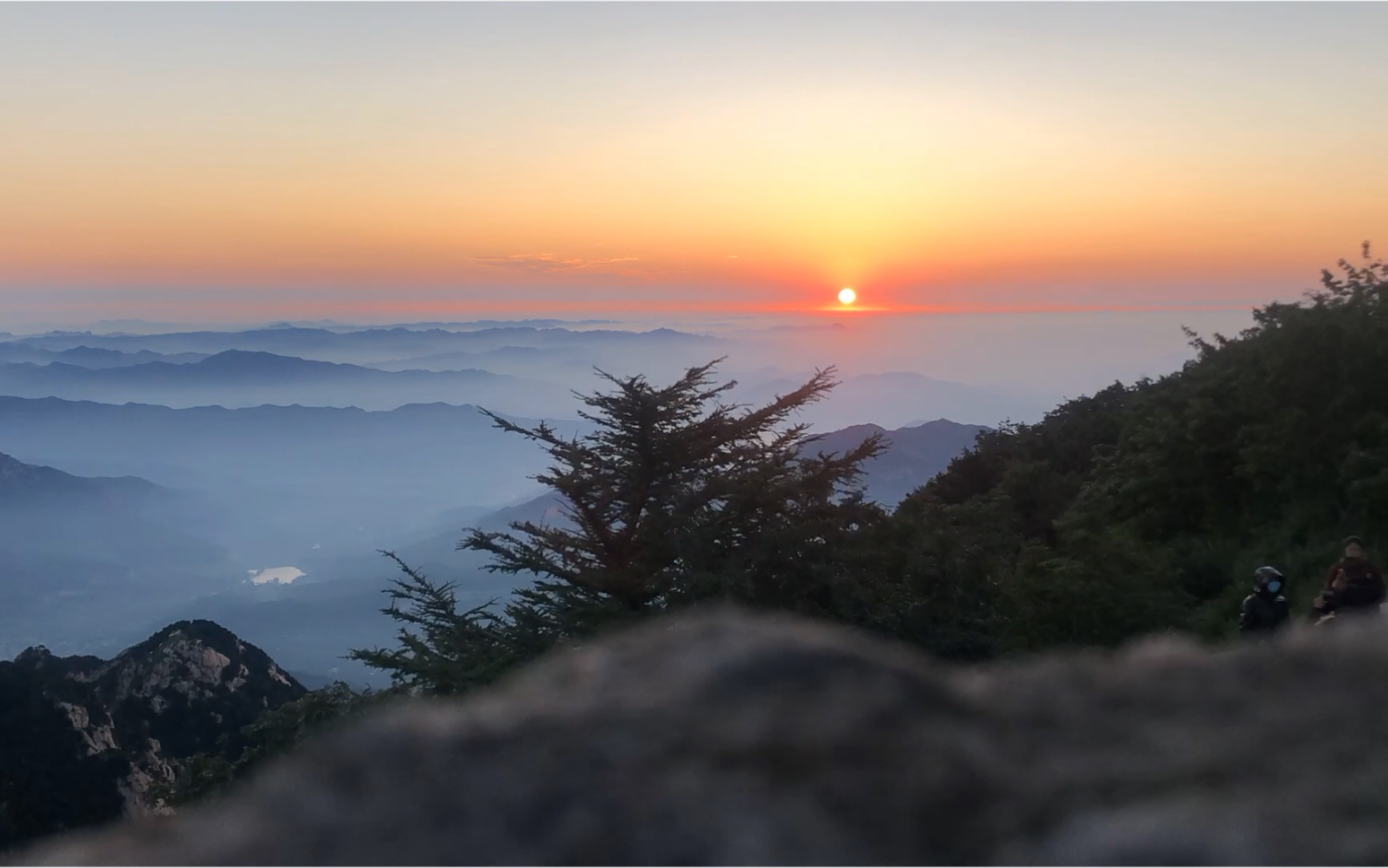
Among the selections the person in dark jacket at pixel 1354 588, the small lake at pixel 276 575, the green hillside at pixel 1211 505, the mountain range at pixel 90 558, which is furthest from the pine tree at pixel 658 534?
the small lake at pixel 276 575

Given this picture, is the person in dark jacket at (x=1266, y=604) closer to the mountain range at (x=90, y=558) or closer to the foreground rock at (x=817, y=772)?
the foreground rock at (x=817, y=772)

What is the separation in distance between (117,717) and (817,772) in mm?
19018

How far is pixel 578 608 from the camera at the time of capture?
37.2 feet

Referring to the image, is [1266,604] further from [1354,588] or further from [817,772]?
[817,772]

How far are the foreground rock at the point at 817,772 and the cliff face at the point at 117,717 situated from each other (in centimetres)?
1154

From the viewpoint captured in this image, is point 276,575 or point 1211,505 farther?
point 276,575

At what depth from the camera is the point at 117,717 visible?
1680 cm

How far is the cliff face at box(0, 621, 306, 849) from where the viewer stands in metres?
12.9

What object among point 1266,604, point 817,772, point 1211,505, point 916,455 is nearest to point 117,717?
point 1266,604

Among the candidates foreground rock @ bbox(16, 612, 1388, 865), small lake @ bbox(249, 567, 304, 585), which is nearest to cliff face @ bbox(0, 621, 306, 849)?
foreground rock @ bbox(16, 612, 1388, 865)

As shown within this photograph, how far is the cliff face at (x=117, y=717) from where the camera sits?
42.2ft

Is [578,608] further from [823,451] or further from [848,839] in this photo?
[848,839]

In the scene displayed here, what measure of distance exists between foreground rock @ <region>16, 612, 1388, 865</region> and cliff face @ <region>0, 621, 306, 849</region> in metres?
11.5

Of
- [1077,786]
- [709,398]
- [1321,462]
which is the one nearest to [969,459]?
[1321,462]
